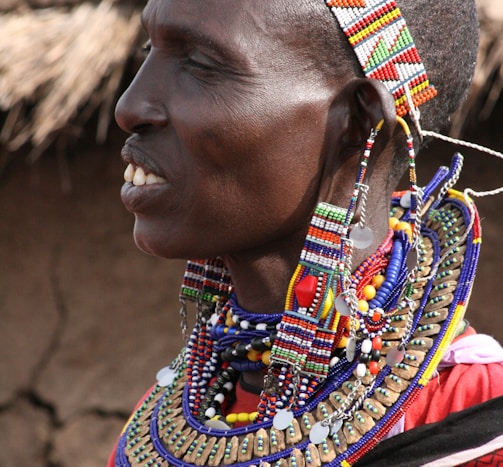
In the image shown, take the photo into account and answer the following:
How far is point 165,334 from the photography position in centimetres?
482

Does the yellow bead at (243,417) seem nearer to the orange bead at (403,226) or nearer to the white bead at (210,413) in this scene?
the white bead at (210,413)

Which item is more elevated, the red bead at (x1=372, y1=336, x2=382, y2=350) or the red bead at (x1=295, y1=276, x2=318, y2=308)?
the red bead at (x1=295, y1=276, x2=318, y2=308)

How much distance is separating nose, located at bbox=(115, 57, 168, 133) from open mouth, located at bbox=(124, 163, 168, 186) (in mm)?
90

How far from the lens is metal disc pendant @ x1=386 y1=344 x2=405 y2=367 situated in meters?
1.88

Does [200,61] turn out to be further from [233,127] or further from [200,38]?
[233,127]

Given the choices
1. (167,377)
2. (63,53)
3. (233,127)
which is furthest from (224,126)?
(63,53)

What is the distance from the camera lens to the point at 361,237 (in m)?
1.89

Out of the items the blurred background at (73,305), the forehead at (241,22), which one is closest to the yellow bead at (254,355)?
the forehead at (241,22)

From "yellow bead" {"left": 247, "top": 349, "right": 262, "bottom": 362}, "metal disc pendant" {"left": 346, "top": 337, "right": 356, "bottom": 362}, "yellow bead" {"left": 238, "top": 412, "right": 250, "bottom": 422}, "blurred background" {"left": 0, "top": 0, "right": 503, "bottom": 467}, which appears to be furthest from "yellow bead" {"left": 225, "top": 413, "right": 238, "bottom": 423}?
"blurred background" {"left": 0, "top": 0, "right": 503, "bottom": 467}

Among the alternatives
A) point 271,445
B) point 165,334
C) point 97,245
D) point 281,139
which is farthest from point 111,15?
point 271,445

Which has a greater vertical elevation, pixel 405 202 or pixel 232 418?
pixel 405 202

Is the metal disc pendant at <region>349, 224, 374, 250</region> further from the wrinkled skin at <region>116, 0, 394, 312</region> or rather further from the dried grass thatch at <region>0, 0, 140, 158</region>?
the dried grass thatch at <region>0, 0, 140, 158</region>

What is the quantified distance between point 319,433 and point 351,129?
666mm

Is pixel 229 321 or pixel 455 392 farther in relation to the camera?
pixel 229 321
